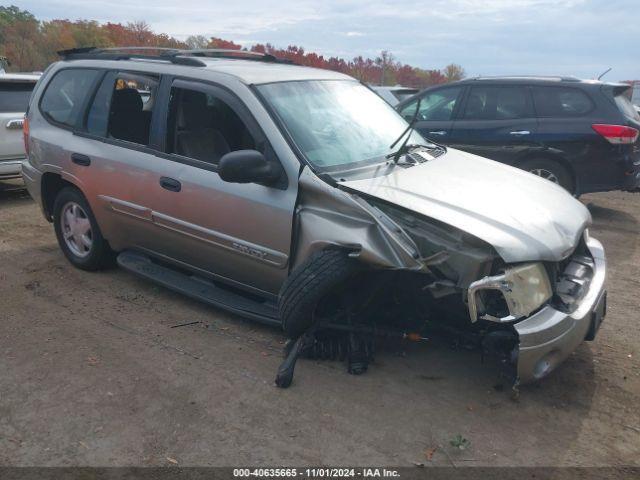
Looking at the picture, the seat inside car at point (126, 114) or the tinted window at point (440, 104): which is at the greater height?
the seat inside car at point (126, 114)

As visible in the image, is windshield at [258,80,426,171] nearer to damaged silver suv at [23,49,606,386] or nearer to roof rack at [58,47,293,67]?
damaged silver suv at [23,49,606,386]

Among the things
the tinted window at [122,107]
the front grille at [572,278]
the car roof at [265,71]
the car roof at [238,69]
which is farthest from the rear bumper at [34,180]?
the front grille at [572,278]

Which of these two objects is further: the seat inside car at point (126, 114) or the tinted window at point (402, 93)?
the tinted window at point (402, 93)

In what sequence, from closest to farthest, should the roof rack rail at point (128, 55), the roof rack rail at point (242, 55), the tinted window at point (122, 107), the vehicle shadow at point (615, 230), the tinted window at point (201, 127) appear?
the tinted window at point (201, 127) < the roof rack rail at point (128, 55) < the tinted window at point (122, 107) < the roof rack rail at point (242, 55) < the vehicle shadow at point (615, 230)

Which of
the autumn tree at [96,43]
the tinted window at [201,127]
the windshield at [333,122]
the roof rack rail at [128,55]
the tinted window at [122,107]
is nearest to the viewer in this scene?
the windshield at [333,122]

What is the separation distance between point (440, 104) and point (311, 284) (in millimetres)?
5854

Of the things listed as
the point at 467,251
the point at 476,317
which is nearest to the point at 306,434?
the point at 476,317

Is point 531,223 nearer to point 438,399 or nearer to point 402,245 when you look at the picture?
point 402,245

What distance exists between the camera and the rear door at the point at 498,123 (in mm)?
7879

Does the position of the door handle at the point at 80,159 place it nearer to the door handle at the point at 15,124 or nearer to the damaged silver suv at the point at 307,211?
the damaged silver suv at the point at 307,211

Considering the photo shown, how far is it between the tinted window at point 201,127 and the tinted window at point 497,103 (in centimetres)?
470

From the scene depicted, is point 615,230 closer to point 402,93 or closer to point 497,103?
point 497,103

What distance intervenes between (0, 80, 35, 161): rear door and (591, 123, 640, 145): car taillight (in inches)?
291

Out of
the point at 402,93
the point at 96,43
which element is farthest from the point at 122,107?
the point at 96,43
